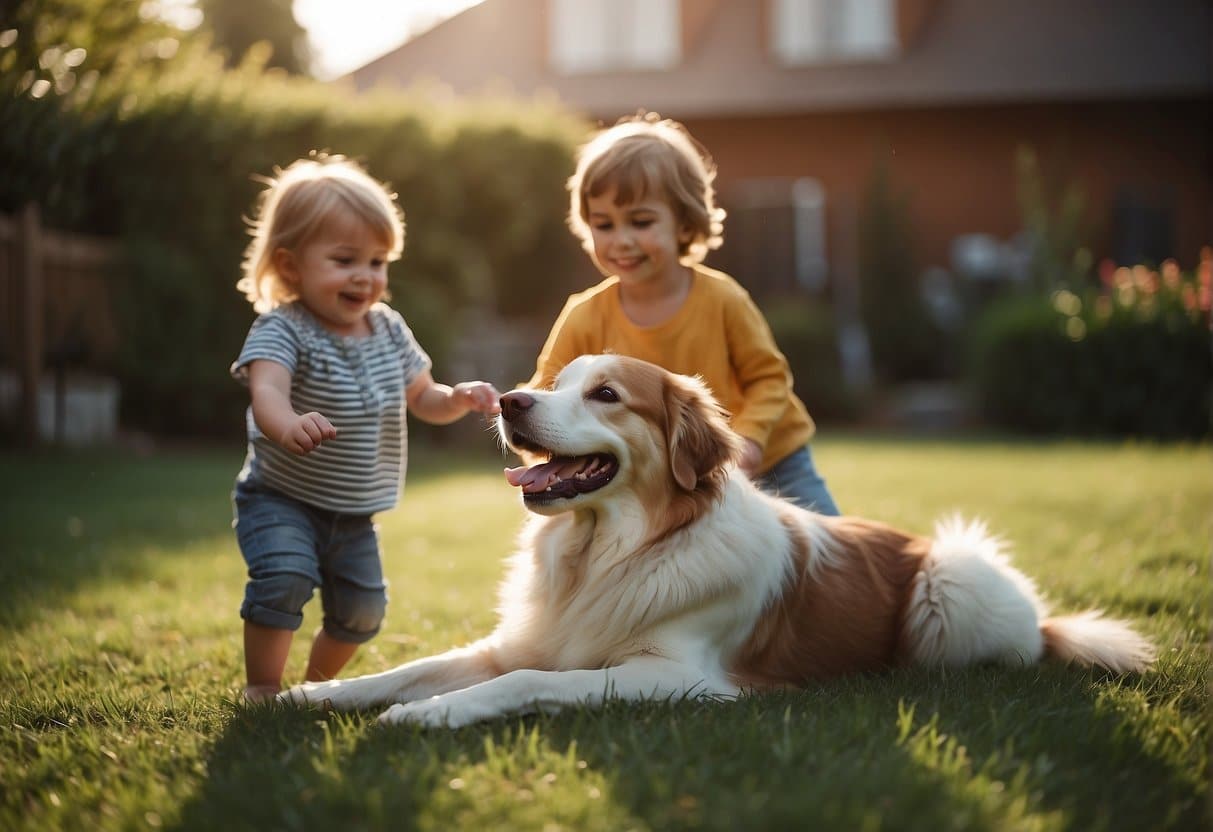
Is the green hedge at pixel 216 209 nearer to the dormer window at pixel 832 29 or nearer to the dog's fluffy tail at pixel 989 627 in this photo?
the dog's fluffy tail at pixel 989 627

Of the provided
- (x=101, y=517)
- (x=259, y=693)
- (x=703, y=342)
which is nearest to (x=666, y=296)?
(x=703, y=342)

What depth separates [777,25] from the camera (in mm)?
20547

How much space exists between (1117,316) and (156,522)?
10202mm

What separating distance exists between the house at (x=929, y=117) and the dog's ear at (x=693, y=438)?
16421 millimetres

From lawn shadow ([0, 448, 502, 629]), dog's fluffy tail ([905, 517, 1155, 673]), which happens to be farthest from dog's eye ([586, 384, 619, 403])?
lawn shadow ([0, 448, 502, 629])

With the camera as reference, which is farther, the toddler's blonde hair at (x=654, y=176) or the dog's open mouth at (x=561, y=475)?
the toddler's blonde hair at (x=654, y=176)

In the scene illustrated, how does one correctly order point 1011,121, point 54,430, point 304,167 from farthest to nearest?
point 1011,121 < point 54,430 < point 304,167

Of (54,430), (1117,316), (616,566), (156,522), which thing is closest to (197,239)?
(54,430)

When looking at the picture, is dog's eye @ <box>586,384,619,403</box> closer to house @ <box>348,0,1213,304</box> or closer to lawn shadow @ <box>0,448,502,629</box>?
lawn shadow @ <box>0,448,502,629</box>

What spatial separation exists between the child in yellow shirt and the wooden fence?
6.97 metres

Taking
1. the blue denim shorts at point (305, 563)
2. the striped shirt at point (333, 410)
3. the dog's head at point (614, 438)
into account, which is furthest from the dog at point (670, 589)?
the striped shirt at point (333, 410)

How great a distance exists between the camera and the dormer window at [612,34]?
20938 millimetres

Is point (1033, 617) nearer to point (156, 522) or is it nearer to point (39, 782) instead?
point (39, 782)

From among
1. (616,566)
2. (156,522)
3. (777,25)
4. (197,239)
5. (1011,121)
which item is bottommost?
(156,522)
